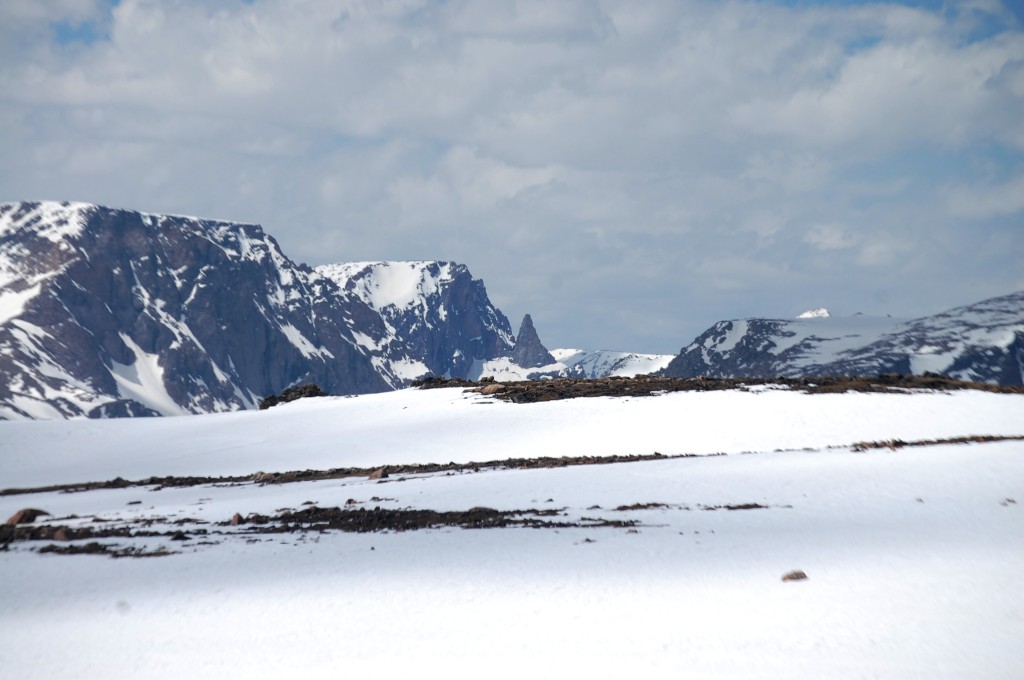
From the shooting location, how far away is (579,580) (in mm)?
18422

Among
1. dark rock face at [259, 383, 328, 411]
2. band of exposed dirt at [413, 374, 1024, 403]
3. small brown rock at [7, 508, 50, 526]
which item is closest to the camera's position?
small brown rock at [7, 508, 50, 526]

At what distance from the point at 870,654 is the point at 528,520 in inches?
475

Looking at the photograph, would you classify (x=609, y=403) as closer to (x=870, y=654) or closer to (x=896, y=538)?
(x=896, y=538)

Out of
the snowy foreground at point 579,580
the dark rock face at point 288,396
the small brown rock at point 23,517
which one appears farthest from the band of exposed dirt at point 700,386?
the small brown rock at point 23,517

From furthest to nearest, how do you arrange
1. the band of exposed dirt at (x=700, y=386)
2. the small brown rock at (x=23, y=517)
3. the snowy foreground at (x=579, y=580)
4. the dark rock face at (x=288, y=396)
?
the dark rock face at (x=288, y=396), the band of exposed dirt at (x=700, y=386), the small brown rock at (x=23, y=517), the snowy foreground at (x=579, y=580)

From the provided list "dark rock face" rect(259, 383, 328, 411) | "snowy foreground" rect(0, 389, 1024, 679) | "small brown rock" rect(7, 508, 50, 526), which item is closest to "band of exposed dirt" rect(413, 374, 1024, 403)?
"snowy foreground" rect(0, 389, 1024, 679)

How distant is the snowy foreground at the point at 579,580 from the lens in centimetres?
1418

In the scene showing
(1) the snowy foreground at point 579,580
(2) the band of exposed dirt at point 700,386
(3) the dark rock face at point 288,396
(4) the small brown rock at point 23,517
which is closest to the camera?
(1) the snowy foreground at point 579,580

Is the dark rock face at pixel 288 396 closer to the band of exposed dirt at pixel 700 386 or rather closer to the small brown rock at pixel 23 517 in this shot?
the band of exposed dirt at pixel 700 386

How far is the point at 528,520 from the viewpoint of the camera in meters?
25.1

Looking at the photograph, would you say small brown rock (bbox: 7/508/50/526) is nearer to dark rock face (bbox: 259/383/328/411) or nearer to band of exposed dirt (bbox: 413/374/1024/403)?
band of exposed dirt (bbox: 413/374/1024/403)

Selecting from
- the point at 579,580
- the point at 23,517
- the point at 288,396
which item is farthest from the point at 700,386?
the point at 579,580

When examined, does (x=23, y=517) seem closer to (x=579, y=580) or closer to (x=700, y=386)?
(x=579, y=580)

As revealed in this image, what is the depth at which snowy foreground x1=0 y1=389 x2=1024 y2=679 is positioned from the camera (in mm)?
14183
